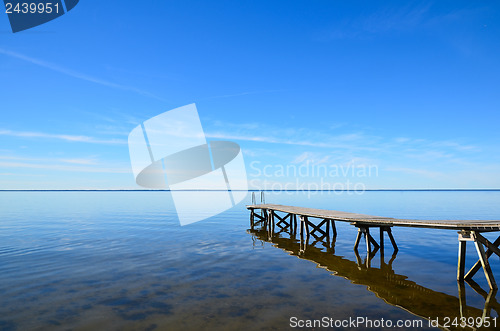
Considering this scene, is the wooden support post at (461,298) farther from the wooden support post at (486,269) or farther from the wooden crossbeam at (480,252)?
the wooden support post at (486,269)

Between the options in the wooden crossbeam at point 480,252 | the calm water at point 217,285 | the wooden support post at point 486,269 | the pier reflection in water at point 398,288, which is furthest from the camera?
the wooden crossbeam at point 480,252

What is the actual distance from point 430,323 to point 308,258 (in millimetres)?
8136

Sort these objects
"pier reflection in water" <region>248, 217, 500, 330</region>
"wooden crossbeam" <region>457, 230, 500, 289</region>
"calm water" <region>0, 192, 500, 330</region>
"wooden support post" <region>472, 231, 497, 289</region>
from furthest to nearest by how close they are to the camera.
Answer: "wooden crossbeam" <region>457, 230, 500, 289</region>
"wooden support post" <region>472, 231, 497, 289</region>
"pier reflection in water" <region>248, 217, 500, 330</region>
"calm water" <region>0, 192, 500, 330</region>

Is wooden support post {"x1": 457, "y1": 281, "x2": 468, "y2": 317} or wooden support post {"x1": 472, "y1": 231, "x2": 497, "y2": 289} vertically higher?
wooden support post {"x1": 472, "y1": 231, "x2": 497, "y2": 289}

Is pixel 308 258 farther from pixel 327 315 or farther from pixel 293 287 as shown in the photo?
pixel 327 315

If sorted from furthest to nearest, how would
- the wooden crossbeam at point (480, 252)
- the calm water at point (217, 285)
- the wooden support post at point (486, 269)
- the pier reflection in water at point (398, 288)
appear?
the wooden crossbeam at point (480, 252), the wooden support post at point (486, 269), the pier reflection in water at point (398, 288), the calm water at point (217, 285)

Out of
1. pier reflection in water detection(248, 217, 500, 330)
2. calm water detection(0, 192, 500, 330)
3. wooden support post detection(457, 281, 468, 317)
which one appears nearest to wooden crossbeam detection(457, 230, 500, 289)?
pier reflection in water detection(248, 217, 500, 330)

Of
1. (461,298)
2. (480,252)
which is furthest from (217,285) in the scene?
(480,252)

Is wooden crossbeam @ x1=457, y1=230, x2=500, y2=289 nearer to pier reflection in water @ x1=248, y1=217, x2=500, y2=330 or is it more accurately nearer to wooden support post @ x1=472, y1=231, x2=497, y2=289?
wooden support post @ x1=472, y1=231, x2=497, y2=289

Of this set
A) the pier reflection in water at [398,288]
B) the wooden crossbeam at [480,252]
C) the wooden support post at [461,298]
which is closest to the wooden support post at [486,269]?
the wooden crossbeam at [480,252]

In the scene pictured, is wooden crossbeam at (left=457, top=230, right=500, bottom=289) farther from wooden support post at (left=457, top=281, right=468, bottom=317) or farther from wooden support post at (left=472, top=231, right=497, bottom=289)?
wooden support post at (left=457, top=281, right=468, bottom=317)

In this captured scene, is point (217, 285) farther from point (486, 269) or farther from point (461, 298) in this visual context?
point (486, 269)

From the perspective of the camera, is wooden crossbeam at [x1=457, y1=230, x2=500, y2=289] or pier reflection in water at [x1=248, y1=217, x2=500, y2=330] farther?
wooden crossbeam at [x1=457, y1=230, x2=500, y2=289]

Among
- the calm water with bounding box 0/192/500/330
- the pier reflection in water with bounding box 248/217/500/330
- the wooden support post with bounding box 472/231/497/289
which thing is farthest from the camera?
the wooden support post with bounding box 472/231/497/289
